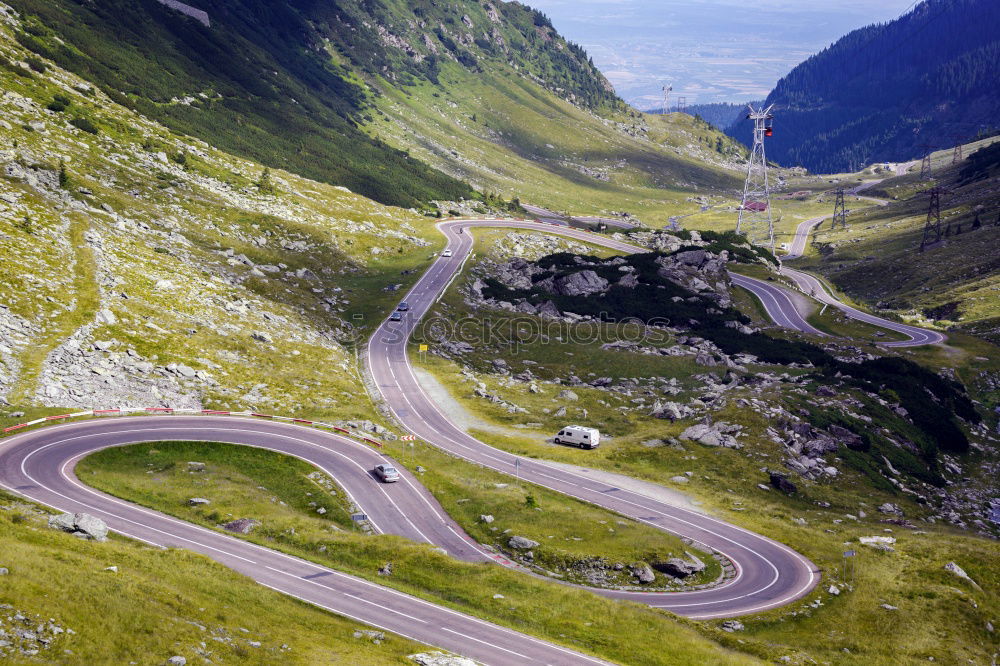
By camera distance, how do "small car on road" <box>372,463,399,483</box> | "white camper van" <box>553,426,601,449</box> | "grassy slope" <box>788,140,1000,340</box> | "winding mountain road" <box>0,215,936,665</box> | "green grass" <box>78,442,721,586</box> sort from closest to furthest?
1. "winding mountain road" <box>0,215,936,665</box>
2. "green grass" <box>78,442,721,586</box>
3. "small car on road" <box>372,463,399,483</box>
4. "white camper van" <box>553,426,601,449</box>
5. "grassy slope" <box>788,140,1000,340</box>

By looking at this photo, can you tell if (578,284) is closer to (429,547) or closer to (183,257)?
(183,257)

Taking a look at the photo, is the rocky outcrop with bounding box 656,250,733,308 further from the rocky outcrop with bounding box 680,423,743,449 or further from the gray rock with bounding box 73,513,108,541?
the gray rock with bounding box 73,513,108,541

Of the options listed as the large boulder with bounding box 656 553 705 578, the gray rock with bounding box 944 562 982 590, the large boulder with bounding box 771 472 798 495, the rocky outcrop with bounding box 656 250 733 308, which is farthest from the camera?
the rocky outcrop with bounding box 656 250 733 308

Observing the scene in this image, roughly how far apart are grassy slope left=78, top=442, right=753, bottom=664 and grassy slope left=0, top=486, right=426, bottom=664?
705cm

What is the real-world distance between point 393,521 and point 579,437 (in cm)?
2269

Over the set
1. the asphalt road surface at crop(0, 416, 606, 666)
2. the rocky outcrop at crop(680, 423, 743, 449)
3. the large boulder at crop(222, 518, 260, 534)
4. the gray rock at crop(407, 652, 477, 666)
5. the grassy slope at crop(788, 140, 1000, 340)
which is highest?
the grassy slope at crop(788, 140, 1000, 340)

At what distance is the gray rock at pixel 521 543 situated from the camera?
4616cm

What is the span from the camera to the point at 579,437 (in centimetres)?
6575

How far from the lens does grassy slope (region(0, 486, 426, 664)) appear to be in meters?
24.8

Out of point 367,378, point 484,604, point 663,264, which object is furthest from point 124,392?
point 663,264

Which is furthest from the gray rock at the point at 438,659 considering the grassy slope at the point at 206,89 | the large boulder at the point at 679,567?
the grassy slope at the point at 206,89

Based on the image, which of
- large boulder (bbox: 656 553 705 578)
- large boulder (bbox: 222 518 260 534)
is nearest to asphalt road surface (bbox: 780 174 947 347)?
large boulder (bbox: 656 553 705 578)

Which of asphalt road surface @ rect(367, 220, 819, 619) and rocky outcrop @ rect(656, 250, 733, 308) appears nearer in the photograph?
asphalt road surface @ rect(367, 220, 819, 619)

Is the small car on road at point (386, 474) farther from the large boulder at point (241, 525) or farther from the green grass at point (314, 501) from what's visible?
the large boulder at point (241, 525)
